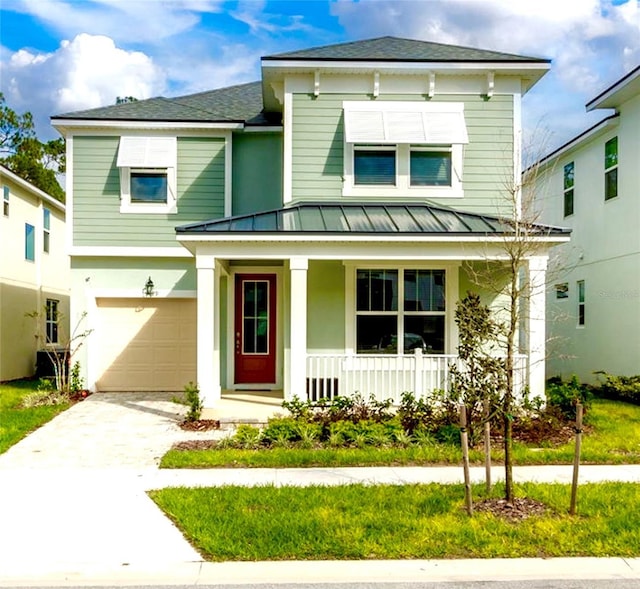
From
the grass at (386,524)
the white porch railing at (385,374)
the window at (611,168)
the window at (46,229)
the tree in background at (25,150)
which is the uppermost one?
the tree in background at (25,150)

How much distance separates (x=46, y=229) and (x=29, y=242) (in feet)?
5.19

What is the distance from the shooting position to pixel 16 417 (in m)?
10.4

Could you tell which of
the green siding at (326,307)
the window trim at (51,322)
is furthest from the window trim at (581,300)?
the window trim at (51,322)

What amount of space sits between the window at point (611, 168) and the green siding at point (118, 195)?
9.59m

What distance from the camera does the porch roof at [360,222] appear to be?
10.2 meters

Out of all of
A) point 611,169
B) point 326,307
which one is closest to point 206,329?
point 326,307

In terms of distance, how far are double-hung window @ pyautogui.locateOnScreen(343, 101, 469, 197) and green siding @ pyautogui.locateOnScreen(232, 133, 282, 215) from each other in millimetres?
2369

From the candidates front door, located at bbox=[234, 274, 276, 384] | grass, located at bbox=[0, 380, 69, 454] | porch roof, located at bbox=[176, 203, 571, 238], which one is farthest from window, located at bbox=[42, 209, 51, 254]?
porch roof, located at bbox=[176, 203, 571, 238]

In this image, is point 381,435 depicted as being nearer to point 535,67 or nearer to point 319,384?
point 319,384

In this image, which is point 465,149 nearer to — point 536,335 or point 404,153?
point 404,153

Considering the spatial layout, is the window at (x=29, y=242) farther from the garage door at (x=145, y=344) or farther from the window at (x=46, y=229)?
the garage door at (x=145, y=344)

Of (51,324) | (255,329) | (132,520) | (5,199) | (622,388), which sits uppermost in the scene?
(5,199)

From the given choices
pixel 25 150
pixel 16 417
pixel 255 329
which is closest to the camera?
pixel 16 417

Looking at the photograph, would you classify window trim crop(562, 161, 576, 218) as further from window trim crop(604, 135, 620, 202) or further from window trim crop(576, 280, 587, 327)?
window trim crop(576, 280, 587, 327)
